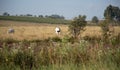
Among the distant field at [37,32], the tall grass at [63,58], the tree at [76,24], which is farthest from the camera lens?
the tree at [76,24]

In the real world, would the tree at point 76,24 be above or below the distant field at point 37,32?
above

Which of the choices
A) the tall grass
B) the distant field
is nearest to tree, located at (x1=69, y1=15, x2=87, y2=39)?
the distant field

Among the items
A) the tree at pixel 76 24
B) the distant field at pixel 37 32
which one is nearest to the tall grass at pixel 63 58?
the distant field at pixel 37 32

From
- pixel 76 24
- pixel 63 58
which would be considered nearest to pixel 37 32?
pixel 76 24

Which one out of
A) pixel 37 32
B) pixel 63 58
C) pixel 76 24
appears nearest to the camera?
pixel 63 58

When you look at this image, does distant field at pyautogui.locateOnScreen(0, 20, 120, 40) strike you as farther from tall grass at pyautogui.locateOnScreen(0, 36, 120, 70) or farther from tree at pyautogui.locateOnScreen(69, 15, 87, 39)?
tall grass at pyautogui.locateOnScreen(0, 36, 120, 70)

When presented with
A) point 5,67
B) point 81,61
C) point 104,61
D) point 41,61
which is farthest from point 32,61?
point 104,61

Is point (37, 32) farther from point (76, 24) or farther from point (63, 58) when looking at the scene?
point (63, 58)

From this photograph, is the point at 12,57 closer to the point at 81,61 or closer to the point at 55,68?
the point at 55,68

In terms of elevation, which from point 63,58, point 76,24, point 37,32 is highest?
point 63,58

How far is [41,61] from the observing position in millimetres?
6746

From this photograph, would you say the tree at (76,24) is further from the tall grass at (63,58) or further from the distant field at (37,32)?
the tall grass at (63,58)

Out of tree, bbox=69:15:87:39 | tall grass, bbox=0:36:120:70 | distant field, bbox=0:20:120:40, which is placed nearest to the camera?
tall grass, bbox=0:36:120:70

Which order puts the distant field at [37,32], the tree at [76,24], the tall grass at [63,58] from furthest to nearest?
1. the tree at [76,24]
2. the distant field at [37,32]
3. the tall grass at [63,58]
